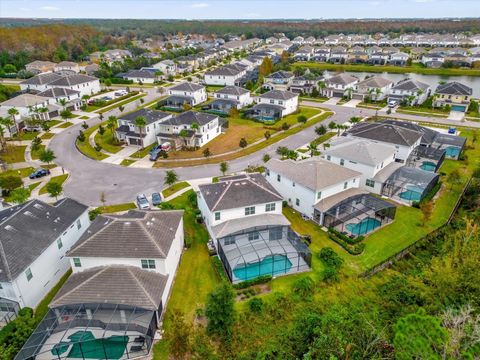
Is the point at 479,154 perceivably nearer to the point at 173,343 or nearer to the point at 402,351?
the point at 402,351

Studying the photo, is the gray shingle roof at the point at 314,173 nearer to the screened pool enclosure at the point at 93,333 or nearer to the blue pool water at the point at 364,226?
the blue pool water at the point at 364,226

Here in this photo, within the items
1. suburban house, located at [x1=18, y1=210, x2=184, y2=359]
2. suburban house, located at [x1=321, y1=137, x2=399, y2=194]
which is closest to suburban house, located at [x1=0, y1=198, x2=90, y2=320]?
suburban house, located at [x1=18, y1=210, x2=184, y2=359]

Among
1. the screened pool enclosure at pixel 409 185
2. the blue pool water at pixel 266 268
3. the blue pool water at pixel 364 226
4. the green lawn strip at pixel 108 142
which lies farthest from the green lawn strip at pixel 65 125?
the screened pool enclosure at pixel 409 185

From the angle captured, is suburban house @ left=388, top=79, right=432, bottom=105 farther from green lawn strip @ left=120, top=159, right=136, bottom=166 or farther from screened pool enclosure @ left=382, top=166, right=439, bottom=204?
green lawn strip @ left=120, top=159, right=136, bottom=166

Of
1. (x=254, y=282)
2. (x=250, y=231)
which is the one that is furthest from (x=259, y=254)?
(x=250, y=231)

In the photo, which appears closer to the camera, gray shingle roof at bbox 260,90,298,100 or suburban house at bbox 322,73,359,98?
gray shingle roof at bbox 260,90,298,100

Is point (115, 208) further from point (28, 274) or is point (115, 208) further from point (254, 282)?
point (254, 282)
